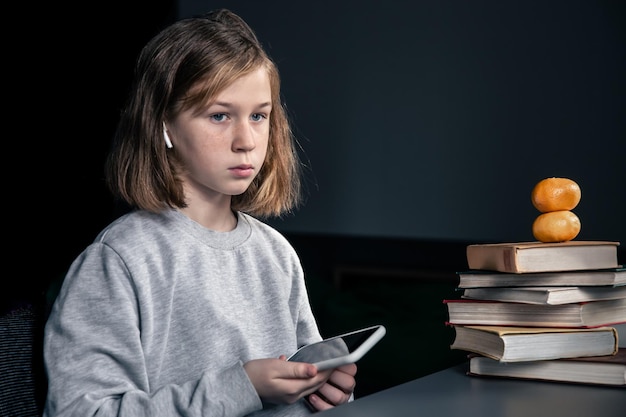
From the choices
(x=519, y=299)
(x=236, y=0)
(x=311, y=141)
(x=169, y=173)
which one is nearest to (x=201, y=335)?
(x=169, y=173)

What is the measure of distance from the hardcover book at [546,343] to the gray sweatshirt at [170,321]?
0.31 m

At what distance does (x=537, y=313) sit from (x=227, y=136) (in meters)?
0.50

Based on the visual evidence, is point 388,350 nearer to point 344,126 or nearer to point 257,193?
point 257,193

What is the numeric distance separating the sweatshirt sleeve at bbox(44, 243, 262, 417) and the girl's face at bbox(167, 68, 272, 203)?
0.63 feet

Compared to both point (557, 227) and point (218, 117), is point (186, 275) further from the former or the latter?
point (557, 227)

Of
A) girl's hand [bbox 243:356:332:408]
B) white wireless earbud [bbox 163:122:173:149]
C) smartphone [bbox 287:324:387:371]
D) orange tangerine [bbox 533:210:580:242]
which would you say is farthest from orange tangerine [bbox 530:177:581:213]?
white wireless earbud [bbox 163:122:173:149]

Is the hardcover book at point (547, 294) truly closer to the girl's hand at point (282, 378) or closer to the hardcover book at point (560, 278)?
the hardcover book at point (560, 278)

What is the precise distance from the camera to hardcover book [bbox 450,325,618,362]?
3.55 feet

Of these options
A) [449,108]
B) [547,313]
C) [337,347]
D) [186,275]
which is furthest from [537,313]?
[449,108]

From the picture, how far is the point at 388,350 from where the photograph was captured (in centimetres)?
203

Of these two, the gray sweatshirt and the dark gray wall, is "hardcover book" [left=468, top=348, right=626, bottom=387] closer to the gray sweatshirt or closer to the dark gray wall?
the gray sweatshirt

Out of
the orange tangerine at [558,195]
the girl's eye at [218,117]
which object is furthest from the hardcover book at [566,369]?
the girl's eye at [218,117]

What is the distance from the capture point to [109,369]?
102cm

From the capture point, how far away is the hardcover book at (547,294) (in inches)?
42.9
